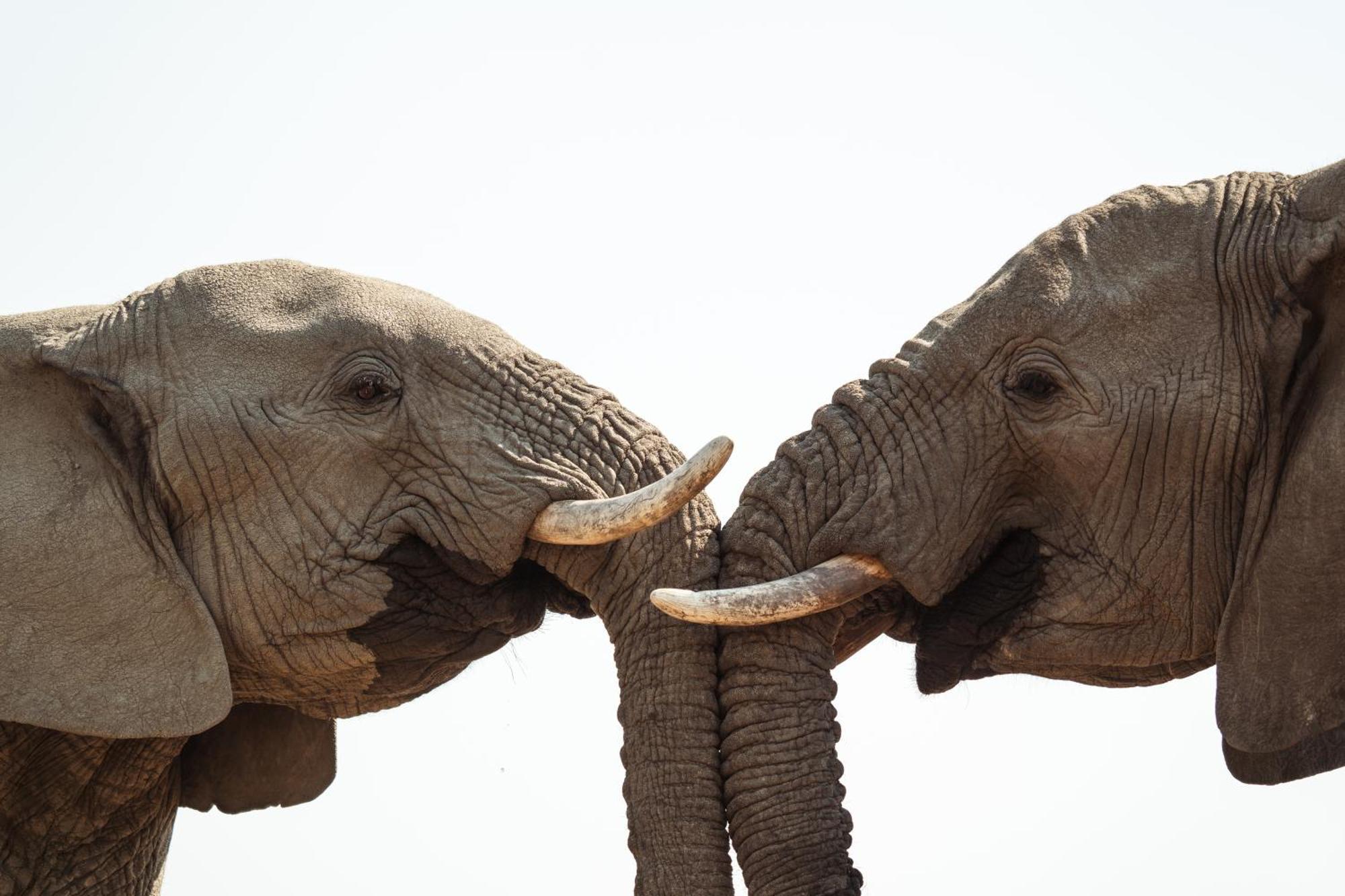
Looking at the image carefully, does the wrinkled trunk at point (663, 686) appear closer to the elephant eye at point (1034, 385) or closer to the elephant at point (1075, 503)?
the elephant at point (1075, 503)

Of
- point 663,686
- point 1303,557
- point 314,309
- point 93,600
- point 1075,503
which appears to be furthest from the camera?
point 314,309

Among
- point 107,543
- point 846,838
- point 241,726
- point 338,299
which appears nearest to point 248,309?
point 338,299

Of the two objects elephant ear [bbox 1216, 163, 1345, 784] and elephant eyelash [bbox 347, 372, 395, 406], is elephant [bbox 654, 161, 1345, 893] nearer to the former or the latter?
elephant ear [bbox 1216, 163, 1345, 784]

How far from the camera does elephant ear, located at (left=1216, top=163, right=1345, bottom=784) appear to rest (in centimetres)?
1048

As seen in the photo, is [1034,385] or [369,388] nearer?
[1034,385]

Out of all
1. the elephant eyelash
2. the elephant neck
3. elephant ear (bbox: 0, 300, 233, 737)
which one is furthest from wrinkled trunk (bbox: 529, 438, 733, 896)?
the elephant neck

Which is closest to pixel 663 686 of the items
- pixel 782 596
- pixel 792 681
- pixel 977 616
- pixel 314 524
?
pixel 792 681

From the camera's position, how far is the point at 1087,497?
36.5 ft

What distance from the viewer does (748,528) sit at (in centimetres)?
1138

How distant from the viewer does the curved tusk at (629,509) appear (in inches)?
430

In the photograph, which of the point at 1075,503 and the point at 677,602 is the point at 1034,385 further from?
the point at 677,602

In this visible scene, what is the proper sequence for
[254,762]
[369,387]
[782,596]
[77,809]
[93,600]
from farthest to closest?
[254,762] < [77,809] < [369,387] < [93,600] < [782,596]

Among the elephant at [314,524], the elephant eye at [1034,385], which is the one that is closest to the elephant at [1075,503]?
the elephant eye at [1034,385]

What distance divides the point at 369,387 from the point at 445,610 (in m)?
0.93
